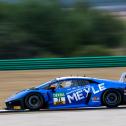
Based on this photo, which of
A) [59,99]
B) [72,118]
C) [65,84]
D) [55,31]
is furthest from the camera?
[55,31]

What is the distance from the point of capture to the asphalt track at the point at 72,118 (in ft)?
31.5

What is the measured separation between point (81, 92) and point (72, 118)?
2360 mm

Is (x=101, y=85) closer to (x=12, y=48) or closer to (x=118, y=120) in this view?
(x=118, y=120)

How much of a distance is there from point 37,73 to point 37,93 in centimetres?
838

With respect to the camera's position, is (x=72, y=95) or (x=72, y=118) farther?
(x=72, y=95)

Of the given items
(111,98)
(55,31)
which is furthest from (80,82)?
→ (55,31)

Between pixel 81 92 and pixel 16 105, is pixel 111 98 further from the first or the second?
pixel 16 105

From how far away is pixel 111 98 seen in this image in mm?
12695

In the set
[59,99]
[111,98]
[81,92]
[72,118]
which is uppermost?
[81,92]

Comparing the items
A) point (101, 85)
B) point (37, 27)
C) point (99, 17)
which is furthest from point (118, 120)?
point (99, 17)

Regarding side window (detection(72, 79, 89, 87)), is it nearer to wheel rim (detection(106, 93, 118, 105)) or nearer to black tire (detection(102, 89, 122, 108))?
black tire (detection(102, 89, 122, 108))

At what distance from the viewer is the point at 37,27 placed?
30.0 meters

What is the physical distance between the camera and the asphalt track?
31.5 feet

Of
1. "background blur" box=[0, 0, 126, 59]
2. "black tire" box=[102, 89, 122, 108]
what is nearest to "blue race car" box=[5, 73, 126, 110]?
"black tire" box=[102, 89, 122, 108]
